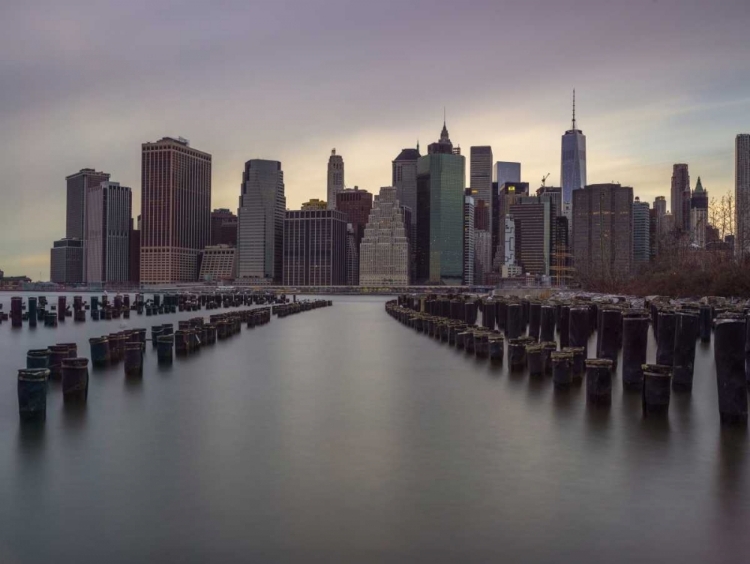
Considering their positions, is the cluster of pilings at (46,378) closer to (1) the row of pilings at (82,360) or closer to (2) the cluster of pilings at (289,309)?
(1) the row of pilings at (82,360)

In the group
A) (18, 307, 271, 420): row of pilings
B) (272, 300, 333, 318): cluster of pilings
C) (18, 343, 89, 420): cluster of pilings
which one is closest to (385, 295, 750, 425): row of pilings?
(18, 307, 271, 420): row of pilings

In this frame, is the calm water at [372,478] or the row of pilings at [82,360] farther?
the row of pilings at [82,360]

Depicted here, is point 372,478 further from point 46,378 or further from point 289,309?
point 289,309

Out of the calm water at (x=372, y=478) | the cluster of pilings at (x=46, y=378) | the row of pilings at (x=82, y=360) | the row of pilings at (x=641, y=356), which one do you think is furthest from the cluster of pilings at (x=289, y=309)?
the calm water at (x=372, y=478)

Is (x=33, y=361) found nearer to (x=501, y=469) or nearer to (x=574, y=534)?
(x=501, y=469)

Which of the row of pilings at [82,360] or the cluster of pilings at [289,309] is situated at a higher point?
the row of pilings at [82,360]

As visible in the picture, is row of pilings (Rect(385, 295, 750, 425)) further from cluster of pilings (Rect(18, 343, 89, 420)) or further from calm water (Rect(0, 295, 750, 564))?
cluster of pilings (Rect(18, 343, 89, 420))

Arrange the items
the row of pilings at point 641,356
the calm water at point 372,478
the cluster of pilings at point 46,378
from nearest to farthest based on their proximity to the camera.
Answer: the calm water at point 372,478 → the row of pilings at point 641,356 → the cluster of pilings at point 46,378

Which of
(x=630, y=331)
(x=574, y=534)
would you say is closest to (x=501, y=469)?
(x=574, y=534)
